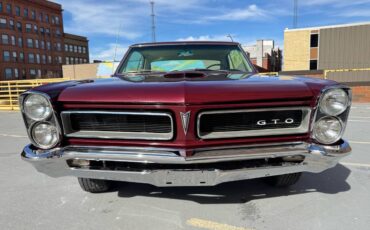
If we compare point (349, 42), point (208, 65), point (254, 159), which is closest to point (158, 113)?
point (254, 159)

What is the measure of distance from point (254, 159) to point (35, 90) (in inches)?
69.0

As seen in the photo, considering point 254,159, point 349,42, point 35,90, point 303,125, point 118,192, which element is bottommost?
point 118,192

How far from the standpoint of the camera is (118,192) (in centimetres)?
326

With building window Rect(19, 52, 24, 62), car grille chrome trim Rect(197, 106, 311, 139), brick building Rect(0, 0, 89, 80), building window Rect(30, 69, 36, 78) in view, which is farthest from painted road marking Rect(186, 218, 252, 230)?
building window Rect(30, 69, 36, 78)

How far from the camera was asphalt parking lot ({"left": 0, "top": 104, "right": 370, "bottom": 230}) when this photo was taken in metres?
2.58

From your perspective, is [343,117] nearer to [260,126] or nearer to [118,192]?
[260,126]

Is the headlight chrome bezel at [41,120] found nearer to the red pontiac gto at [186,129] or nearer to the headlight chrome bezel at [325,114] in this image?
the red pontiac gto at [186,129]

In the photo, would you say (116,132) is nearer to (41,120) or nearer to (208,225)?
(41,120)

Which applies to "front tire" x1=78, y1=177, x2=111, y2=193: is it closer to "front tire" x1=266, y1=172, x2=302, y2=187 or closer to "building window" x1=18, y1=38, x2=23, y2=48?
"front tire" x1=266, y1=172, x2=302, y2=187

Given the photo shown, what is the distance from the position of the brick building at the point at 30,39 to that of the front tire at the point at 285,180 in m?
58.7

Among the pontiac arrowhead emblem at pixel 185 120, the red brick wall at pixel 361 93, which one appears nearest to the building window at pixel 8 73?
the red brick wall at pixel 361 93

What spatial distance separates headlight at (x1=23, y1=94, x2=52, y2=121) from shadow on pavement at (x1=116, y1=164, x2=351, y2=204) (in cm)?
119

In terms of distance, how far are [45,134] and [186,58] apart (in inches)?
79.5

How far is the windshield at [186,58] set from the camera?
A: 381 cm
